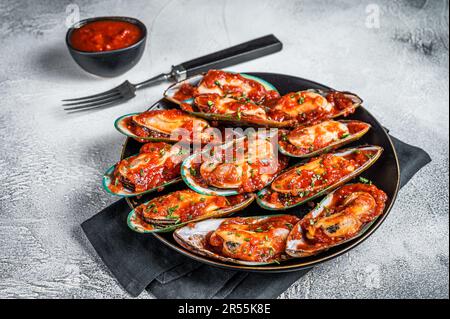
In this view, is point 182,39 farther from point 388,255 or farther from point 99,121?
point 388,255

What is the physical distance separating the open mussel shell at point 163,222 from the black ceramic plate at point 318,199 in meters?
0.05

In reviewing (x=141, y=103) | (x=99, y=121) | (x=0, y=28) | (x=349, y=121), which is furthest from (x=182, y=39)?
(x=349, y=121)

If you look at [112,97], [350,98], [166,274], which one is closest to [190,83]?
[112,97]

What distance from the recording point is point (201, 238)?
8.45ft

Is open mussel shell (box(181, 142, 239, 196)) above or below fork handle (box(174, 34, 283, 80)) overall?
below

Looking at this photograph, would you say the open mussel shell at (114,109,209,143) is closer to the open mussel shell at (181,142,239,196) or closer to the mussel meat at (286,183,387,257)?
the open mussel shell at (181,142,239,196)

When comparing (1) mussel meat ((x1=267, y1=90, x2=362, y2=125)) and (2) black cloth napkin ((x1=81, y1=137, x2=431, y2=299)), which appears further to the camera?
(1) mussel meat ((x1=267, y1=90, x2=362, y2=125))

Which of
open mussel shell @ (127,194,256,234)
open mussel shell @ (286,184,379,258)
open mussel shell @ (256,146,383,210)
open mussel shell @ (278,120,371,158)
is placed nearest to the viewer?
open mussel shell @ (286,184,379,258)

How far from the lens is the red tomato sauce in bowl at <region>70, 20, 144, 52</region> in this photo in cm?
378

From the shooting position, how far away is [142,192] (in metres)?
2.79

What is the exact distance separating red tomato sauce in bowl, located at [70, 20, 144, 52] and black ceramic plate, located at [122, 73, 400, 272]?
775 millimetres

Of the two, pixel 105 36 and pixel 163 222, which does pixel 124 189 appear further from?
pixel 105 36

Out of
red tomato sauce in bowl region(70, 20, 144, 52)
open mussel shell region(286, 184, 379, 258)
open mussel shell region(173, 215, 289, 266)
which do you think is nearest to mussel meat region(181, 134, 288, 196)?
open mussel shell region(173, 215, 289, 266)

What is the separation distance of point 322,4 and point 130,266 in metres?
3.53
